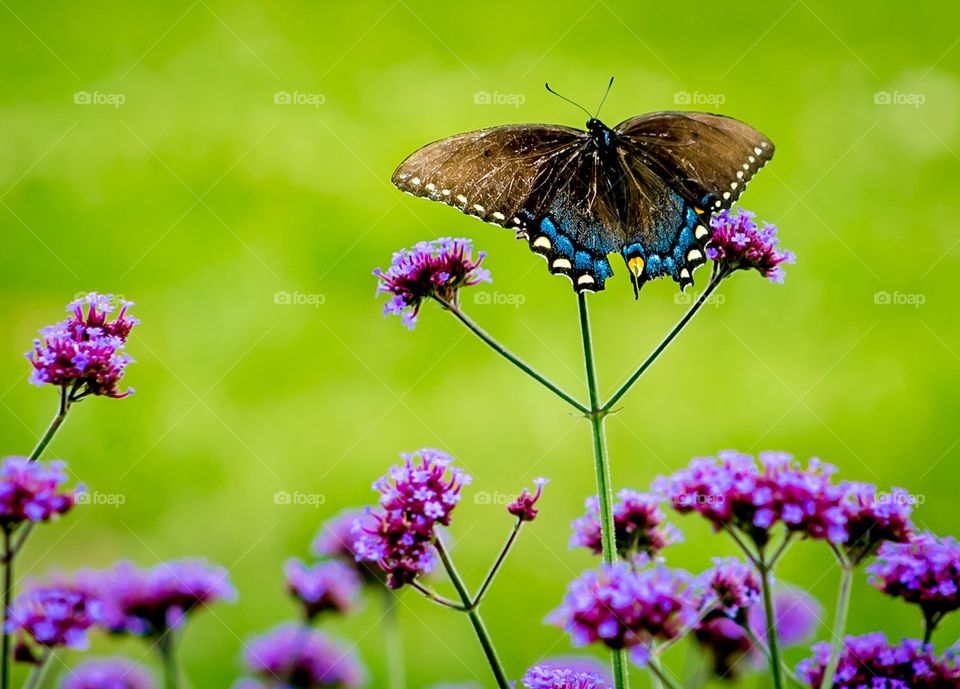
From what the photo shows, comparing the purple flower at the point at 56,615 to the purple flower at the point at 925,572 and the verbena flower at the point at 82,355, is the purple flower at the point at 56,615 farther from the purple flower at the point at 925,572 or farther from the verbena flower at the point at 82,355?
the purple flower at the point at 925,572

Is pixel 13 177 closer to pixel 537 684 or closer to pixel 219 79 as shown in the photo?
pixel 219 79

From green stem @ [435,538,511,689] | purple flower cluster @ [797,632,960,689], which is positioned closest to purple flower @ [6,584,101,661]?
green stem @ [435,538,511,689]

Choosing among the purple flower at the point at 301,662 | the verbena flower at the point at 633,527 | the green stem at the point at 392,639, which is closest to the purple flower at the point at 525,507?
the verbena flower at the point at 633,527

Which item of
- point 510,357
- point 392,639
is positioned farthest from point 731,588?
point 392,639

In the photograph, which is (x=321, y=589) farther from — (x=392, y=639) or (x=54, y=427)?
(x=54, y=427)

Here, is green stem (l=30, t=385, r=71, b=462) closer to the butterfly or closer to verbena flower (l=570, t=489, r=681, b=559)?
the butterfly

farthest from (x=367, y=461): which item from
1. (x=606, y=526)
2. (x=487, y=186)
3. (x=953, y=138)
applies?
(x=953, y=138)
